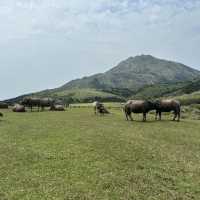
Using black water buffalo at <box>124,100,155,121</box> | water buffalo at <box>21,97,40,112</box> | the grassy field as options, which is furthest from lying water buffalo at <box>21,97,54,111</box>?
the grassy field

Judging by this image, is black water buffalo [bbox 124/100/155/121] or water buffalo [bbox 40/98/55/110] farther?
water buffalo [bbox 40/98/55/110]

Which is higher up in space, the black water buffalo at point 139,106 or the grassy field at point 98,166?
the black water buffalo at point 139,106

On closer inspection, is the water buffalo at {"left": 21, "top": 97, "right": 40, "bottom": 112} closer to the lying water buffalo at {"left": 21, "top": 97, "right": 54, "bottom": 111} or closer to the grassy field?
the lying water buffalo at {"left": 21, "top": 97, "right": 54, "bottom": 111}

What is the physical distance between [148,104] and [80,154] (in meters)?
26.2

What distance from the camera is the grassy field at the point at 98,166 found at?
54.3ft

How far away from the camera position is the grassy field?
16.6 metres

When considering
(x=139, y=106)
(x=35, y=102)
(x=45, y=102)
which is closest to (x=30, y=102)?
(x=35, y=102)

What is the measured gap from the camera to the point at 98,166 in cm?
2067

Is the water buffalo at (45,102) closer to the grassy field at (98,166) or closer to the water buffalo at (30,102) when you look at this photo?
the water buffalo at (30,102)

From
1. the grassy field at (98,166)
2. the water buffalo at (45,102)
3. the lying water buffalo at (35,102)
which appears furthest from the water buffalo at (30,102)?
the grassy field at (98,166)

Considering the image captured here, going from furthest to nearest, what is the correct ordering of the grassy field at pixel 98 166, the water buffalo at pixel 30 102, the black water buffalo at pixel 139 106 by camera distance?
the water buffalo at pixel 30 102 → the black water buffalo at pixel 139 106 → the grassy field at pixel 98 166

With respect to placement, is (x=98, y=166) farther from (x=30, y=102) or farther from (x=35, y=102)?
(x=35, y=102)

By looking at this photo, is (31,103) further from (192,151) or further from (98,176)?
(98,176)

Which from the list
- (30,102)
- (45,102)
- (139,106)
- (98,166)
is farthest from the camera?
(45,102)
